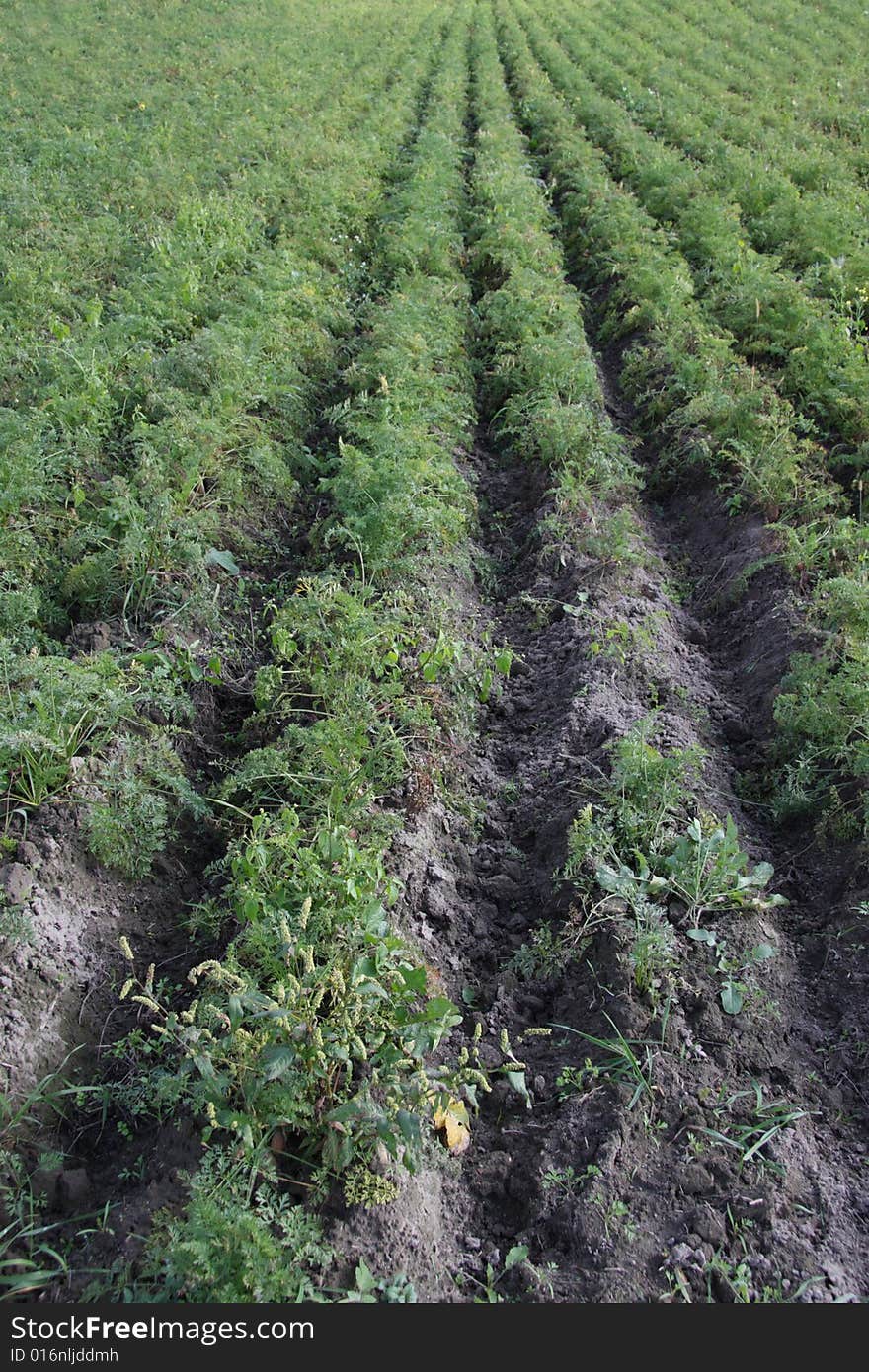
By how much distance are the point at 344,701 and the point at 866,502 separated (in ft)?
13.4

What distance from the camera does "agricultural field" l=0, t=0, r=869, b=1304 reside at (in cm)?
296

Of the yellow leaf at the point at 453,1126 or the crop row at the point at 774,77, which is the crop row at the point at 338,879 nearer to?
the yellow leaf at the point at 453,1126

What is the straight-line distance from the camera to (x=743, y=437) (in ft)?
22.2

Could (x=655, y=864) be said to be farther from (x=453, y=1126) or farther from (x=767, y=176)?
(x=767, y=176)

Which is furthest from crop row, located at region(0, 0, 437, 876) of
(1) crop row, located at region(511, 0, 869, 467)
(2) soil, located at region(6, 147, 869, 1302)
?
(1) crop row, located at region(511, 0, 869, 467)

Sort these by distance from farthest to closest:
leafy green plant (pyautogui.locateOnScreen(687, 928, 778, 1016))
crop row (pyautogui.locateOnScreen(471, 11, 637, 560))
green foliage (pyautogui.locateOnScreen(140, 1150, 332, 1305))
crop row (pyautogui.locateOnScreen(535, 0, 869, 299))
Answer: crop row (pyautogui.locateOnScreen(535, 0, 869, 299)) < crop row (pyautogui.locateOnScreen(471, 11, 637, 560)) < leafy green plant (pyautogui.locateOnScreen(687, 928, 778, 1016)) < green foliage (pyautogui.locateOnScreen(140, 1150, 332, 1305))

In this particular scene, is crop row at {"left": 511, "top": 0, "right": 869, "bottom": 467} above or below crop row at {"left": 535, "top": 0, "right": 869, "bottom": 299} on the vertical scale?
below

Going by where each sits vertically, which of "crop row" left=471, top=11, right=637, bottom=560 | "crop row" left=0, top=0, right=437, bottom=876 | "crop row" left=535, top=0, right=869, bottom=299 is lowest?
"crop row" left=0, top=0, right=437, bottom=876

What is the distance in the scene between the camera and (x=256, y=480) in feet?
21.2

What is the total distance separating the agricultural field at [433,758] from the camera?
2.96 m

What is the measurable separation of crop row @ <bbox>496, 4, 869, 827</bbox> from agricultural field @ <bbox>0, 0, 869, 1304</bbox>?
39mm

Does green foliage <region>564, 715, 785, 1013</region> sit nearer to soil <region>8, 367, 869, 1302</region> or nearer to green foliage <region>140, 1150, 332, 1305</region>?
soil <region>8, 367, 869, 1302</region>

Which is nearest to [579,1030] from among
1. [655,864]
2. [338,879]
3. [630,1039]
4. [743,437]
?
[630,1039]

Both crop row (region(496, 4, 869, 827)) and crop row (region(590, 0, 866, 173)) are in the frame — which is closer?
crop row (region(496, 4, 869, 827))
